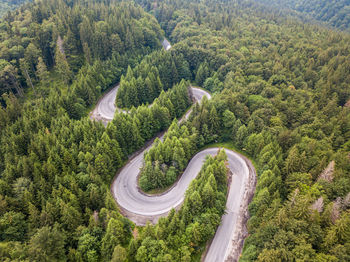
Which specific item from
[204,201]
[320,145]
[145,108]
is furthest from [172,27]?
[204,201]

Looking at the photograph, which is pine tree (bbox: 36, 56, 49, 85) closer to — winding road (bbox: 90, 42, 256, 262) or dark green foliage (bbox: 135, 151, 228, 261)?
winding road (bbox: 90, 42, 256, 262)

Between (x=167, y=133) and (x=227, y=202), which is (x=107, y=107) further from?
(x=227, y=202)

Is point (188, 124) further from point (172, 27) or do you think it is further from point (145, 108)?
point (172, 27)

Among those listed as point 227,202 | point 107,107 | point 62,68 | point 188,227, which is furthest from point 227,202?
point 62,68

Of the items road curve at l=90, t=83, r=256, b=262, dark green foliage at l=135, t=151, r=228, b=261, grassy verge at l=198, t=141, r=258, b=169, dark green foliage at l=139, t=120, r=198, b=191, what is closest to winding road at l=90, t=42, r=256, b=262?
road curve at l=90, t=83, r=256, b=262

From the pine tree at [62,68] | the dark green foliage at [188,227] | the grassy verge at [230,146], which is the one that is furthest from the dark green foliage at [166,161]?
the pine tree at [62,68]
